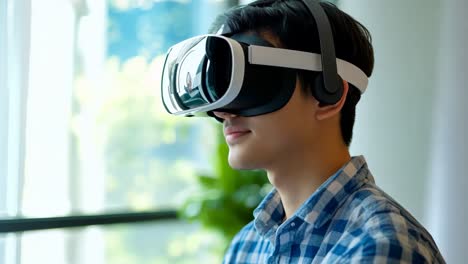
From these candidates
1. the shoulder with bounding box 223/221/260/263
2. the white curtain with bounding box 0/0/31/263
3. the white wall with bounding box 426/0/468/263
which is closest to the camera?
the shoulder with bounding box 223/221/260/263

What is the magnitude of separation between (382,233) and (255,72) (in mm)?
392

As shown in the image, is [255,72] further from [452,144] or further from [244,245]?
[452,144]

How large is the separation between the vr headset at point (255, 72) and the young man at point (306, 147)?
0.07 feet

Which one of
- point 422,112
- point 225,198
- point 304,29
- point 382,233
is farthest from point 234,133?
point 225,198

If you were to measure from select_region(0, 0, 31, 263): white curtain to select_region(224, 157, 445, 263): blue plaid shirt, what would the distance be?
3.23ft

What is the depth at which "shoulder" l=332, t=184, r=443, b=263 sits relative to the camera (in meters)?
0.95

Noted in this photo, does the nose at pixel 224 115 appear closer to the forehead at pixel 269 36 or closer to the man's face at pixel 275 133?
the man's face at pixel 275 133

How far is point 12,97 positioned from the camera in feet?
6.43

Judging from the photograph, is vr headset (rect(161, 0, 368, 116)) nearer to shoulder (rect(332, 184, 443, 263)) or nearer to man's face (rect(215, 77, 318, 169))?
man's face (rect(215, 77, 318, 169))

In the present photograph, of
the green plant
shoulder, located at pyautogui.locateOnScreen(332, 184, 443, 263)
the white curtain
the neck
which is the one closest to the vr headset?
the neck

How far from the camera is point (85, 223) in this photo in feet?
7.70

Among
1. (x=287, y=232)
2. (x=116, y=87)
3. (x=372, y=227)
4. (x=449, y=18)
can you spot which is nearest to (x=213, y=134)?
(x=116, y=87)

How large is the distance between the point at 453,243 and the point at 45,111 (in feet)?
4.94

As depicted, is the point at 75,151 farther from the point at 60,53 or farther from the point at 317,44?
the point at 317,44
